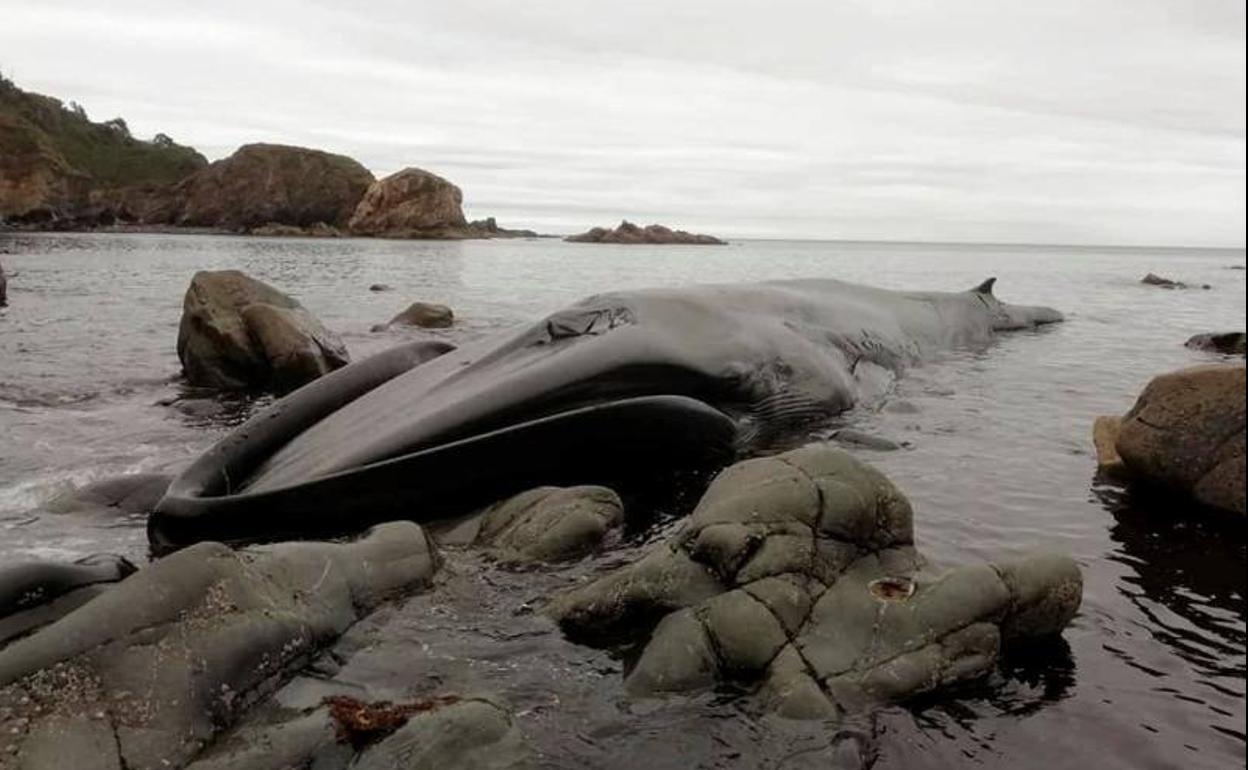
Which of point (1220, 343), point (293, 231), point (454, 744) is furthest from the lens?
point (293, 231)

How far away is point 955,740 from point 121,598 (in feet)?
11.1

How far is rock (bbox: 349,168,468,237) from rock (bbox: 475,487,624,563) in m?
105

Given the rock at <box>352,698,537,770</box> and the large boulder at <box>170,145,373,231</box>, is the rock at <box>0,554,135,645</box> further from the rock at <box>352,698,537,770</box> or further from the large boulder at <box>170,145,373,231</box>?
the large boulder at <box>170,145,373,231</box>

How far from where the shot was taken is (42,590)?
4539mm

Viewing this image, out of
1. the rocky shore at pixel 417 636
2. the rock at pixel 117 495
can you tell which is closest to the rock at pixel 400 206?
the rock at pixel 117 495

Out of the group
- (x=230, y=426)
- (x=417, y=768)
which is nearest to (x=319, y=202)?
(x=230, y=426)

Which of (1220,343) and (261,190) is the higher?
(261,190)

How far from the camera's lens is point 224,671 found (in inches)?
157

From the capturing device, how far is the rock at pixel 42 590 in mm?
4383

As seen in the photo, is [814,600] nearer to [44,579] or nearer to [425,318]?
[44,579]

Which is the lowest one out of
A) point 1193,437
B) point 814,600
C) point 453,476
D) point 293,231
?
point 293,231

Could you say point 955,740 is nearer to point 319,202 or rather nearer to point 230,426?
point 230,426

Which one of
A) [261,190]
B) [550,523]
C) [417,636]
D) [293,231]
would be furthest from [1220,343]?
[261,190]

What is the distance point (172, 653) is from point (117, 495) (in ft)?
11.5
